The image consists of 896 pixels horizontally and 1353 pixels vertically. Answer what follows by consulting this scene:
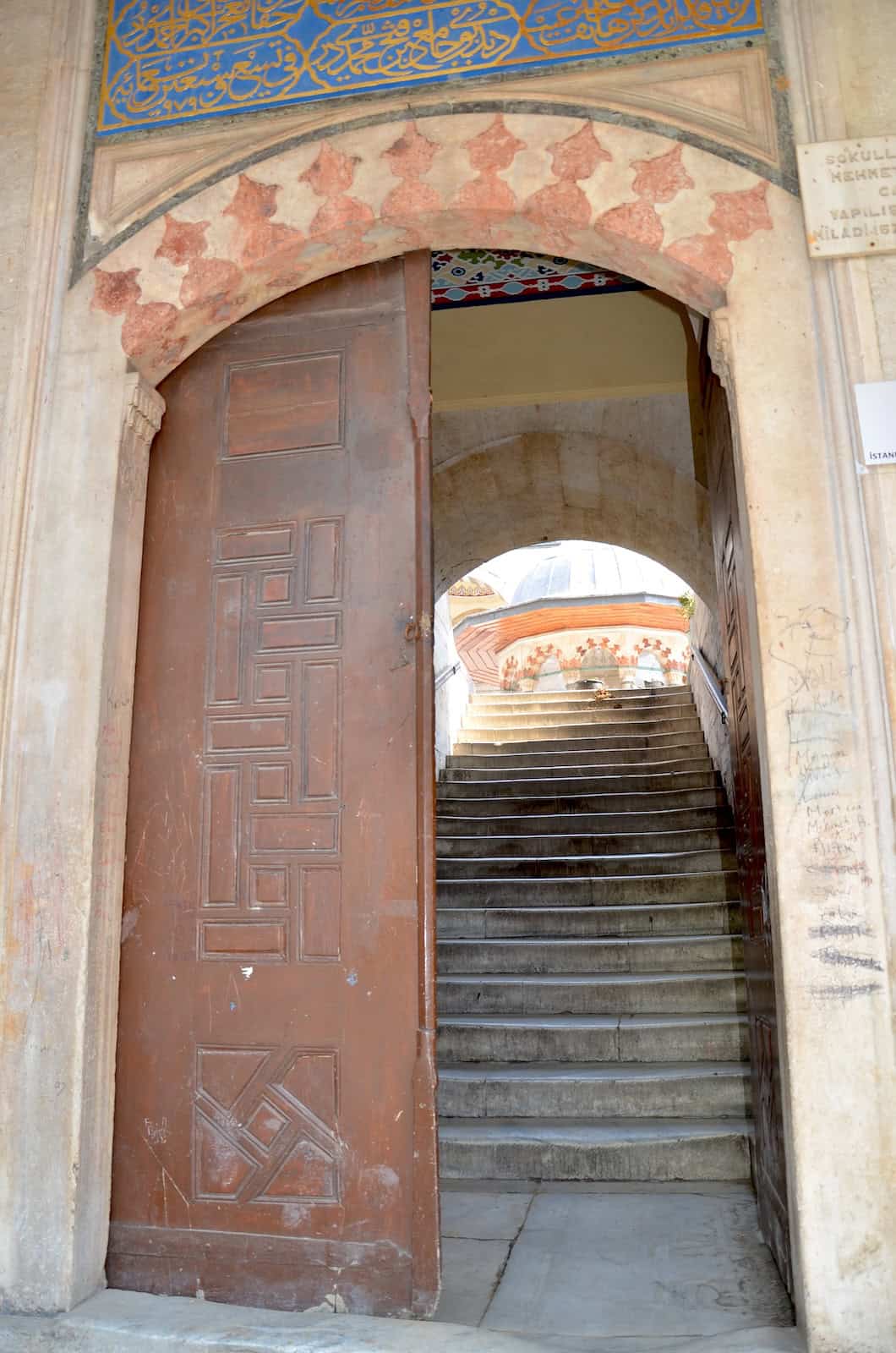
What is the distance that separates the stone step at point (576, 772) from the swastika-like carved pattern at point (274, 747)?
4310 millimetres

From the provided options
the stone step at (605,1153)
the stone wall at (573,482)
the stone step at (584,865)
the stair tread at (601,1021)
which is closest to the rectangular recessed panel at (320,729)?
the stone step at (605,1153)

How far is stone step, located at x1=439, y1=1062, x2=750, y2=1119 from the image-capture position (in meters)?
4.10

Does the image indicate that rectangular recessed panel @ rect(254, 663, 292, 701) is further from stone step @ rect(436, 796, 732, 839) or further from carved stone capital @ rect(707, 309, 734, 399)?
stone step @ rect(436, 796, 732, 839)

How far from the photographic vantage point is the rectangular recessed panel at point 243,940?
291 centimetres

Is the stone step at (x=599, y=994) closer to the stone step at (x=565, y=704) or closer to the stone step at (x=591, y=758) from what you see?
the stone step at (x=591, y=758)

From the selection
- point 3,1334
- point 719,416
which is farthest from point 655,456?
point 3,1334

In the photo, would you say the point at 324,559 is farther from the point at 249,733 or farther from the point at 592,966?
the point at 592,966

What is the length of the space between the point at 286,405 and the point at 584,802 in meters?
4.17

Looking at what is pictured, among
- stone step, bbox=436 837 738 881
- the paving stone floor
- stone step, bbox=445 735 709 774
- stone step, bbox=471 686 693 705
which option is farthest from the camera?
stone step, bbox=471 686 693 705

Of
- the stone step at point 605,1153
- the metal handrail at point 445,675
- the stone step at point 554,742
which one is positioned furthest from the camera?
the metal handrail at point 445,675

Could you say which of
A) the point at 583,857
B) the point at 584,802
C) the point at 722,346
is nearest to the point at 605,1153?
the point at 583,857

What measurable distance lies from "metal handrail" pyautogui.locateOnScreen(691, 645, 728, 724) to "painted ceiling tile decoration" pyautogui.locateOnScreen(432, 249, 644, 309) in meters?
2.29

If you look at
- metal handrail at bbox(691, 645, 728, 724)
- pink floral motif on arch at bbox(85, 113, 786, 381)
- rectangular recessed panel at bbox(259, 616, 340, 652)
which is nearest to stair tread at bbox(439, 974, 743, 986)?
metal handrail at bbox(691, 645, 728, 724)

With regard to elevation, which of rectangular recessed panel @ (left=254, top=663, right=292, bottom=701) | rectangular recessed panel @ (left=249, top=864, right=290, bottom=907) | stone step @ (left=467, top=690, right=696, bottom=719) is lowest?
rectangular recessed panel @ (left=249, top=864, right=290, bottom=907)
